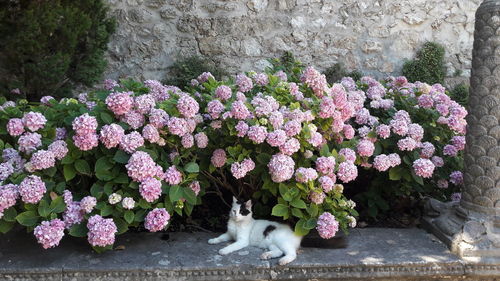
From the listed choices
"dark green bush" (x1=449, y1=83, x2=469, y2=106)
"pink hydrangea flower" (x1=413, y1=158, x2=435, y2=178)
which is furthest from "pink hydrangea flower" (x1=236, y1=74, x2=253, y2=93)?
"dark green bush" (x1=449, y1=83, x2=469, y2=106)

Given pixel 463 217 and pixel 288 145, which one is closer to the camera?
pixel 288 145

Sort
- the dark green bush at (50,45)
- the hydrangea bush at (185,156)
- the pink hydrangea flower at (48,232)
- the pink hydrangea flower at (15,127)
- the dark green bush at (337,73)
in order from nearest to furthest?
the pink hydrangea flower at (48,232), the hydrangea bush at (185,156), the pink hydrangea flower at (15,127), the dark green bush at (50,45), the dark green bush at (337,73)

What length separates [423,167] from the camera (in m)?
2.43

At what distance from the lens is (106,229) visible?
6.35 feet

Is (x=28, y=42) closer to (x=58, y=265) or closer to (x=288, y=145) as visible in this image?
(x=58, y=265)

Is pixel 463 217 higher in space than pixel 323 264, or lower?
higher

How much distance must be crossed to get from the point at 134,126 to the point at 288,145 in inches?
30.2

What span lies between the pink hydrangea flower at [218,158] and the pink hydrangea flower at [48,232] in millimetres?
798

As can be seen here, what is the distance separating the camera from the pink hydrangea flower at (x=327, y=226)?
6.95ft

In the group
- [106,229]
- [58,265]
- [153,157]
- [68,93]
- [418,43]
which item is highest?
[418,43]

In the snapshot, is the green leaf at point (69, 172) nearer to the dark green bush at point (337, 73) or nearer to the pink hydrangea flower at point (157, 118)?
the pink hydrangea flower at point (157, 118)

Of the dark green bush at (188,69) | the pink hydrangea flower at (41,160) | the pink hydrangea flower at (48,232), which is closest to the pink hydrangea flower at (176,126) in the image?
the pink hydrangea flower at (41,160)

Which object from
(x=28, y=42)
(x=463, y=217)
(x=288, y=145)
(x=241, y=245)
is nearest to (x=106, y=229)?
(x=241, y=245)

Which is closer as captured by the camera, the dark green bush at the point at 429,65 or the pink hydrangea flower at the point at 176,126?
the pink hydrangea flower at the point at 176,126
